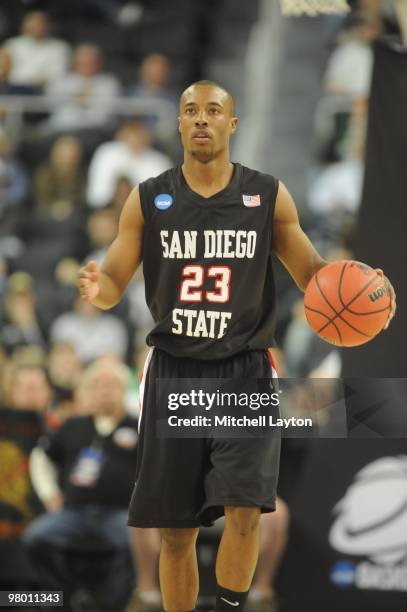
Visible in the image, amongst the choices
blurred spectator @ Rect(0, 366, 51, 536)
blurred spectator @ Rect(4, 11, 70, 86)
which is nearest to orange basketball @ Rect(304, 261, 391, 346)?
blurred spectator @ Rect(0, 366, 51, 536)

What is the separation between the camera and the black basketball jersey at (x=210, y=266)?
480cm

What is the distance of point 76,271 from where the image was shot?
10500 mm

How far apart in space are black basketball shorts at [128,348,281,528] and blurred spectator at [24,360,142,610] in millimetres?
3160

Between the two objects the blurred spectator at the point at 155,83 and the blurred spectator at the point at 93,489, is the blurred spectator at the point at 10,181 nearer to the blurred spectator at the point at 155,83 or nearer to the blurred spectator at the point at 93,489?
the blurred spectator at the point at 155,83

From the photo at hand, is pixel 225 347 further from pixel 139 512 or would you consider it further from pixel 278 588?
pixel 278 588

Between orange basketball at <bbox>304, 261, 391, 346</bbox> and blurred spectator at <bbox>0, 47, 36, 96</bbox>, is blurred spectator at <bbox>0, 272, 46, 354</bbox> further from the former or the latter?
orange basketball at <bbox>304, 261, 391, 346</bbox>

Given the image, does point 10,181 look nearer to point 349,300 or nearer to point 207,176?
point 207,176

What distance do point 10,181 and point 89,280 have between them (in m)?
6.99

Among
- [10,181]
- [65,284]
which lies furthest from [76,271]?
[10,181]

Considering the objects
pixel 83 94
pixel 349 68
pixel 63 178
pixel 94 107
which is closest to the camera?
pixel 349 68

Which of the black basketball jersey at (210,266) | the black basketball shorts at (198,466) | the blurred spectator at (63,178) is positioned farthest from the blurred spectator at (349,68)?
the black basketball shorts at (198,466)

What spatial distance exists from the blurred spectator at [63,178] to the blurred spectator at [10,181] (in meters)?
0.16

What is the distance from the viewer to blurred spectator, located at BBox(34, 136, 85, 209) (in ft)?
37.2

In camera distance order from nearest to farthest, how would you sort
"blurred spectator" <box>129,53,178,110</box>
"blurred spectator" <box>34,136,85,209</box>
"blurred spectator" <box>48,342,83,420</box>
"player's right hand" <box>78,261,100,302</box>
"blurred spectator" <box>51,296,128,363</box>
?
1. "player's right hand" <box>78,261,100,302</box>
2. "blurred spectator" <box>48,342,83,420</box>
3. "blurred spectator" <box>51,296,128,363</box>
4. "blurred spectator" <box>34,136,85,209</box>
5. "blurred spectator" <box>129,53,178,110</box>
